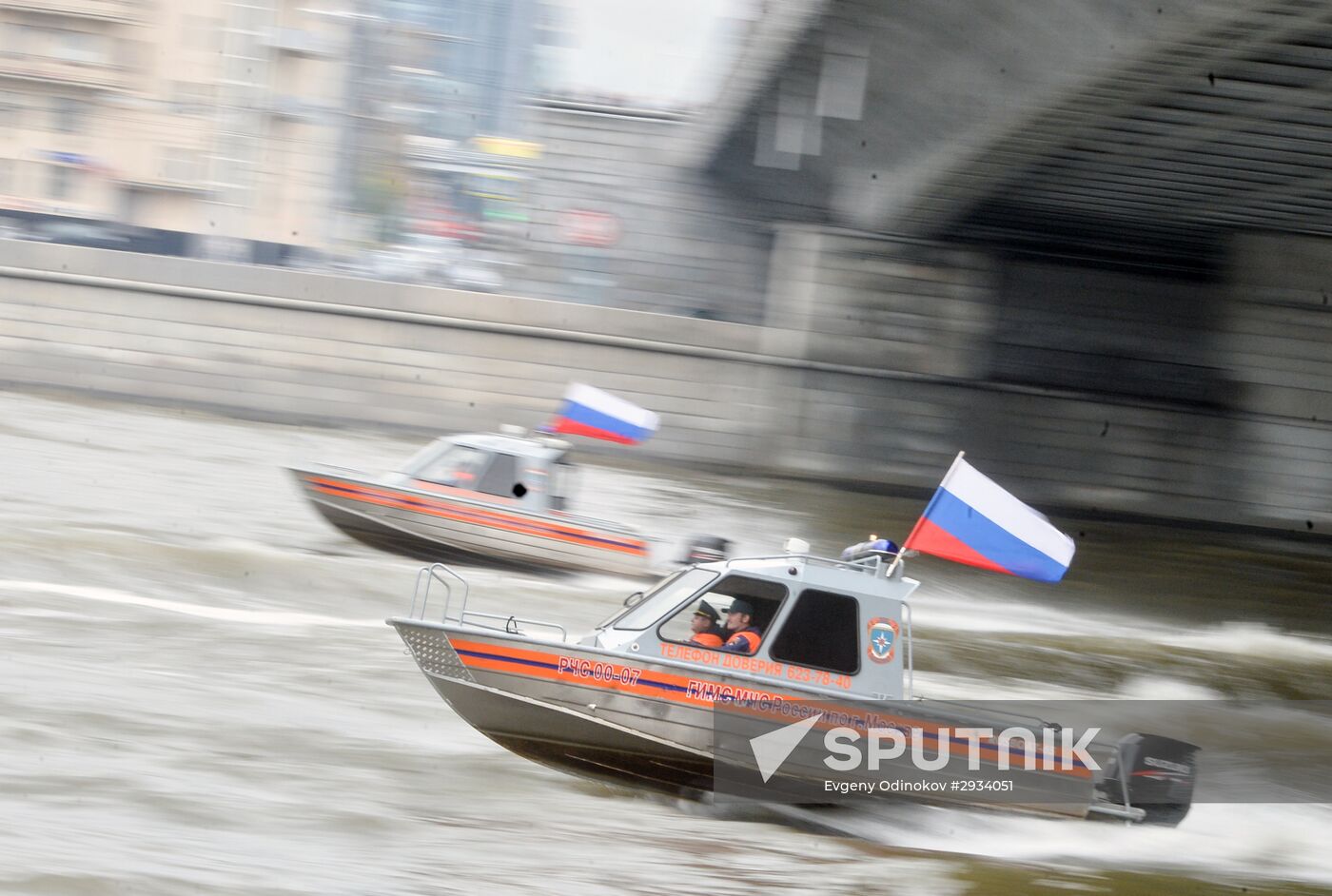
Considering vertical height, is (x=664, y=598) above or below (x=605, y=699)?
above

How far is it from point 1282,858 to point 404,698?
243 inches

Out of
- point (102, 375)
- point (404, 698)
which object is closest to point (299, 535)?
point (404, 698)

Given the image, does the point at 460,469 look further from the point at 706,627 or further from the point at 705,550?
the point at 706,627

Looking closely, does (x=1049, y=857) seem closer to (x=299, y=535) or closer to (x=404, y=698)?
(x=404, y=698)

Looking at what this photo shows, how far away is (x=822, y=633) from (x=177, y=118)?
38224 millimetres

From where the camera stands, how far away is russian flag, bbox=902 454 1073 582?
346 inches

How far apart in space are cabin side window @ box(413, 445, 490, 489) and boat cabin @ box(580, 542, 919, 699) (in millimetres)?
8811

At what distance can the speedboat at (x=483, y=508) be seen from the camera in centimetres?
1723

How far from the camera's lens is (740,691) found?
8.67 m

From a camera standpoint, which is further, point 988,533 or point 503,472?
point 503,472

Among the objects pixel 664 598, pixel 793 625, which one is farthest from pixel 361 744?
pixel 793 625

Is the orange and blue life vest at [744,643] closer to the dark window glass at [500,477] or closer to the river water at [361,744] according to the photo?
the river water at [361,744]

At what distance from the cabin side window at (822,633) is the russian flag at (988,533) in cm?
57

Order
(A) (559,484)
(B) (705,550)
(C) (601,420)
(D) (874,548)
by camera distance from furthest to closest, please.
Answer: (A) (559,484)
(C) (601,420)
(B) (705,550)
(D) (874,548)
